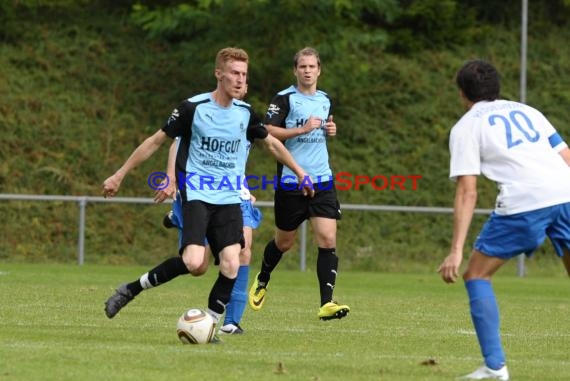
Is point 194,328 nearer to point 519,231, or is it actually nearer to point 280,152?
point 280,152

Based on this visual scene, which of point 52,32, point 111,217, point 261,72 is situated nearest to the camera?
point 111,217

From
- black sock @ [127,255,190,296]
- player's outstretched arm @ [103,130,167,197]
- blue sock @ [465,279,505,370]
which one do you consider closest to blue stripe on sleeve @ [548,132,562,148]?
blue sock @ [465,279,505,370]

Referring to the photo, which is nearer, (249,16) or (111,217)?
(111,217)

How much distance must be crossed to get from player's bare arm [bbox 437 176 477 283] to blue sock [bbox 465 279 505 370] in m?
0.30

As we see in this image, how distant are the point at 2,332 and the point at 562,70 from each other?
2189cm

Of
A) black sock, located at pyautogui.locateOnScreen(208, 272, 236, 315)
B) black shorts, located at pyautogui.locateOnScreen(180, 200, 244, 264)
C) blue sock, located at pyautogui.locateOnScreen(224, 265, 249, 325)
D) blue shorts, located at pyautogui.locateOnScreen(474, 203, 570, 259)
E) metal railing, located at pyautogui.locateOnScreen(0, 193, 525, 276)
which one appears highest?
blue shorts, located at pyautogui.locateOnScreen(474, 203, 570, 259)

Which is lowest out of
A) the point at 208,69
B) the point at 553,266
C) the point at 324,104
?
the point at 553,266

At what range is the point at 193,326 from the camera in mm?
9383

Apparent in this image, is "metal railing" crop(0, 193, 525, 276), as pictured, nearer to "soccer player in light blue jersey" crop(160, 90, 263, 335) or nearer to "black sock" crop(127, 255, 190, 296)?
"soccer player in light blue jersey" crop(160, 90, 263, 335)

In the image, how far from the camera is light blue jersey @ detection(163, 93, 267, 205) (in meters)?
9.80

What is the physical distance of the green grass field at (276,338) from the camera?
312 inches

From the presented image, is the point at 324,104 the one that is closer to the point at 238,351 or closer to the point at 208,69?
the point at 238,351

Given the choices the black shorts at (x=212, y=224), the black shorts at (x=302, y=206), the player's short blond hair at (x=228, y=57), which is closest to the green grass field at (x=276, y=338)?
the black shorts at (x=212, y=224)

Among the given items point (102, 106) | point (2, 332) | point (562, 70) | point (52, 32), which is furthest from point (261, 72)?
point (2, 332)
